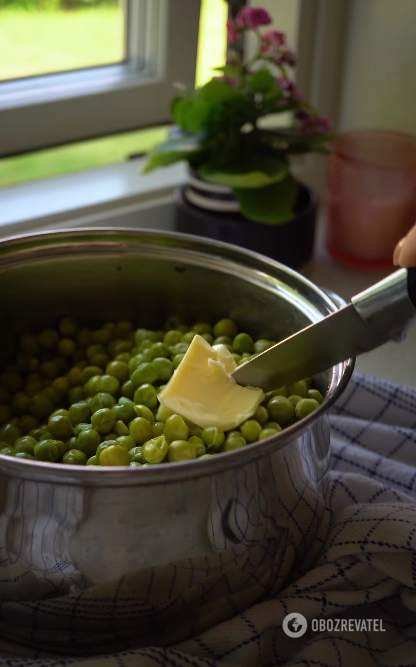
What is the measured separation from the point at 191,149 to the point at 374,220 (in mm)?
304

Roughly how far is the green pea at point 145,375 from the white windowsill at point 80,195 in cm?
44

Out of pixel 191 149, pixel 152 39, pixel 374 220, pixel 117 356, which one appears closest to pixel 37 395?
pixel 117 356

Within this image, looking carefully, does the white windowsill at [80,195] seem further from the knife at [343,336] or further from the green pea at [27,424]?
the knife at [343,336]

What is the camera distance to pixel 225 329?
95cm

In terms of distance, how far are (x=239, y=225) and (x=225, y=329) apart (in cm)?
25

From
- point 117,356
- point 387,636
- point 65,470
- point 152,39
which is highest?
point 152,39

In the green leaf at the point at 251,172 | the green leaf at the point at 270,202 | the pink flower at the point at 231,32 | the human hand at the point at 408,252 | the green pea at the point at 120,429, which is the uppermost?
the pink flower at the point at 231,32

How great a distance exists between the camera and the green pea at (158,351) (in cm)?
90

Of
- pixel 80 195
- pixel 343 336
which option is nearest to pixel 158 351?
pixel 343 336

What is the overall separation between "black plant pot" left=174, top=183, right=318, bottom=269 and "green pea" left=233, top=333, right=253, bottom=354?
0.90 feet

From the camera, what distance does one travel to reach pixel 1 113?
4.11 ft

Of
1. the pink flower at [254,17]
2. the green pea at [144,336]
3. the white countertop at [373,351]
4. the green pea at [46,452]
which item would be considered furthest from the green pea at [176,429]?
the pink flower at [254,17]

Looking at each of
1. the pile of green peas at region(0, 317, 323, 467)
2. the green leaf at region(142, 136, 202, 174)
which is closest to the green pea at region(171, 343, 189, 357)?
the pile of green peas at region(0, 317, 323, 467)

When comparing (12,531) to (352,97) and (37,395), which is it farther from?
(352,97)
